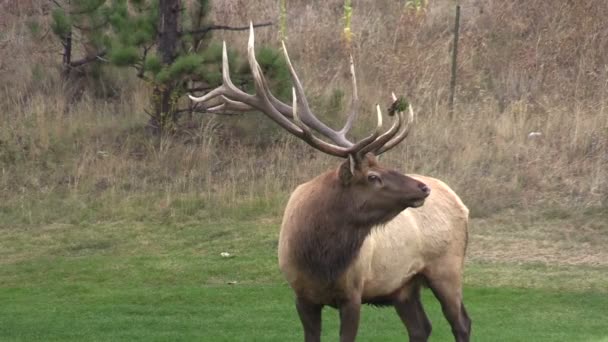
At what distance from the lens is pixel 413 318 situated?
9281 millimetres

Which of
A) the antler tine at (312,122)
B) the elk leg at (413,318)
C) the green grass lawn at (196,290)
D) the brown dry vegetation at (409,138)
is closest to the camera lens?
the antler tine at (312,122)

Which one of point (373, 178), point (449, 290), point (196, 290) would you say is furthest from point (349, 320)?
point (196, 290)

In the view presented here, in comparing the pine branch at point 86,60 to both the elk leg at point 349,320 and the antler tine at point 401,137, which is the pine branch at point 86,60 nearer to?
the antler tine at point 401,137

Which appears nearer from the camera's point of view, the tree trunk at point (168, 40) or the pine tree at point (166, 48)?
the pine tree at point (166, 48)

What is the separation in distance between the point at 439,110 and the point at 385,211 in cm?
993

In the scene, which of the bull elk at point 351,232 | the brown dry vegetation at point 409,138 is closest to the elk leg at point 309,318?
the bull elk at point 351,232

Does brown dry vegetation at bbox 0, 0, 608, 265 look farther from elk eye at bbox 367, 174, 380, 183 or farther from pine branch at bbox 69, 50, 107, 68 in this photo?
elk eye at bbox 367, 174, 380, 183

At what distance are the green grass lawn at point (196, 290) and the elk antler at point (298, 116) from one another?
2220 millimetres

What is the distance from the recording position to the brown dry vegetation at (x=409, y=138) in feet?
51.0

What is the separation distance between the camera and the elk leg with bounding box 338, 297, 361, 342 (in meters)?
8.24

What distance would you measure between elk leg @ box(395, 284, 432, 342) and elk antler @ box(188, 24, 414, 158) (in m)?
1.32

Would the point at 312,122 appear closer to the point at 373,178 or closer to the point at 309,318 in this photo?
the point at 373,178

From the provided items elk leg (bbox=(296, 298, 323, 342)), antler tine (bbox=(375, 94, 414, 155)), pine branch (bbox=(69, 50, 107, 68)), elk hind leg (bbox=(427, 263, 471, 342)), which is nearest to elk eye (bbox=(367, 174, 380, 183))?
antler tine (bbox=(375, 94, 414, 155))

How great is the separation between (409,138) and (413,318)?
781cm
